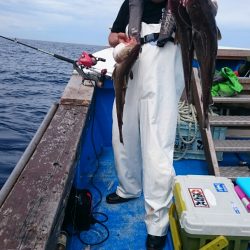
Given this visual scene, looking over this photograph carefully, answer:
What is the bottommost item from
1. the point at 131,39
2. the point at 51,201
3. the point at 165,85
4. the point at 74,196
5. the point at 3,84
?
the point at 3,84

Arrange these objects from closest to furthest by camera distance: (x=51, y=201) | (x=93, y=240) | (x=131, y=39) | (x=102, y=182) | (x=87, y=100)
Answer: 1. (x=51, y=201)
2. (x=131, y=39)
3. (x=93, y=240)
4. (x=87, y=100)
5. (x=102, y=182)

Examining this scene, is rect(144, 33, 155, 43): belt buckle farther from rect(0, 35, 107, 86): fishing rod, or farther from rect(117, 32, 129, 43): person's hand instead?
rect(0, 35, 107, 86): fishing rod

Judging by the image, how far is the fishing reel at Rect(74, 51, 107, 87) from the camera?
4521mm

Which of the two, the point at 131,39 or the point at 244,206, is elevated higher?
the point at 131,39

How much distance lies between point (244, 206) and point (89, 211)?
1.34 m

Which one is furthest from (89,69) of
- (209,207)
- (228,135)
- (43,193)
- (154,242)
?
(43,193)

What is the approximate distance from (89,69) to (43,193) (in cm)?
300

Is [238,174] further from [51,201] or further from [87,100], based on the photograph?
[51,201]

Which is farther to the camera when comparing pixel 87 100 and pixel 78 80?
pixel 78 80

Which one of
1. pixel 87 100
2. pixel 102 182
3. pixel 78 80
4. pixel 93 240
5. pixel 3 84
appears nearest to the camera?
pixel 93 240

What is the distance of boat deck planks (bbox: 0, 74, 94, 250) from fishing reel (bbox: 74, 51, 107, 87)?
1347 millimetres

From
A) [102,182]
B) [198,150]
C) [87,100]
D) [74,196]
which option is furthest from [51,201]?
[198,150]

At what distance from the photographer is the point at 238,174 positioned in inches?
172

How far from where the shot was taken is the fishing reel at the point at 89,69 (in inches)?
178
